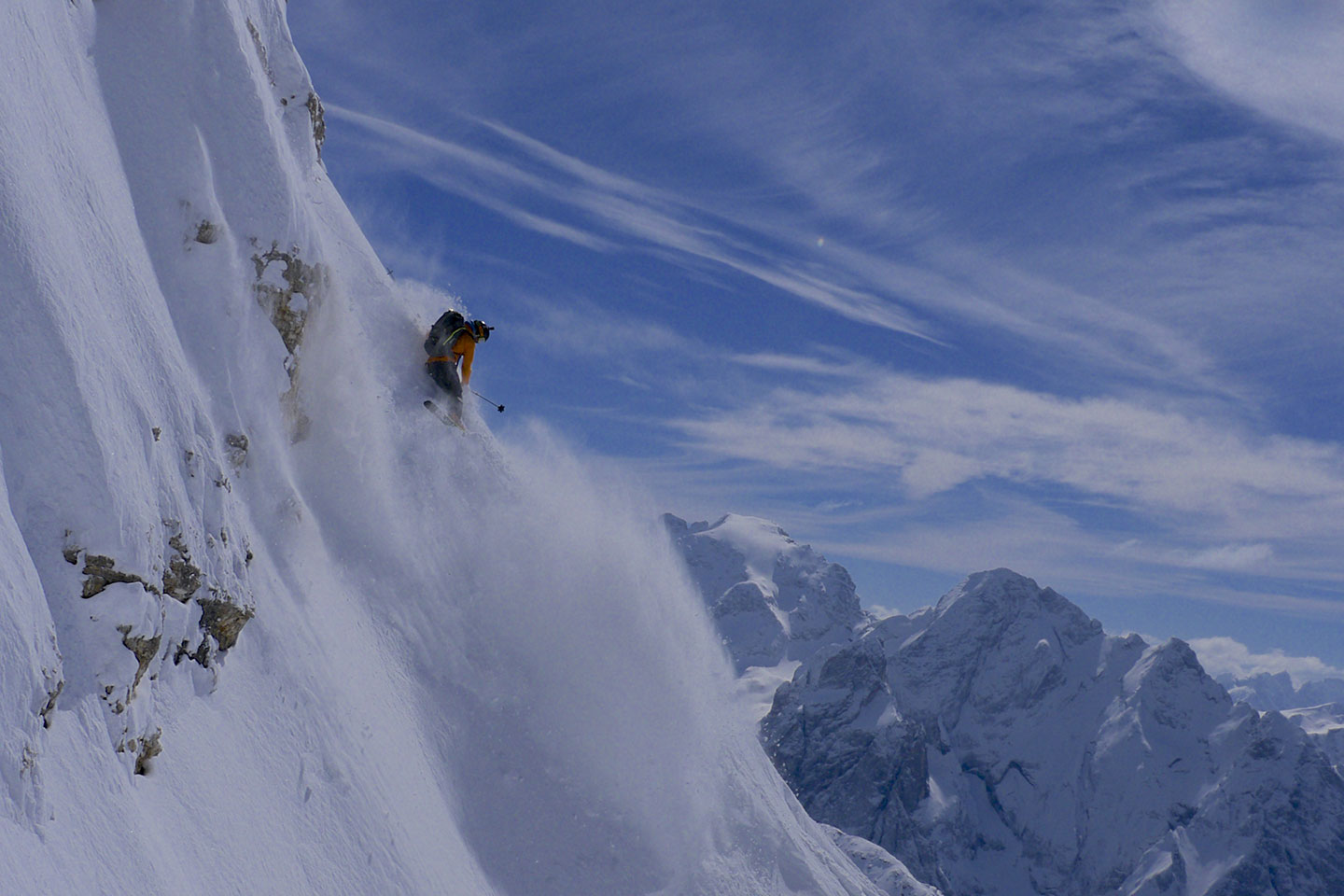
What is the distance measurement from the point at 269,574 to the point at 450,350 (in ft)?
33.4

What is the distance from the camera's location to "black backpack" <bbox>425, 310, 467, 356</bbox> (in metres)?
25.0

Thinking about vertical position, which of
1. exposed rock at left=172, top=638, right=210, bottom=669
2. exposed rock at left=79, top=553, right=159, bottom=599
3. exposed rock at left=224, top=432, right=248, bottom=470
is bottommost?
exposed rock at left=172, top=638, right=210, bottom=669

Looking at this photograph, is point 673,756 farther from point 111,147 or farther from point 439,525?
point 111,147

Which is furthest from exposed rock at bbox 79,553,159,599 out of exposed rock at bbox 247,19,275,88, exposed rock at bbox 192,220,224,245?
exposed rock at bbox 247,19,275,88

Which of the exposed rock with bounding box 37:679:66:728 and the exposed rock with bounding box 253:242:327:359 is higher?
the exposed rock with bounding box 253:242:327:359

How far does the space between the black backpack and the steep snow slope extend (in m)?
0.87

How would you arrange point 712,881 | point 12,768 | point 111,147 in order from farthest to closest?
1. point 712,881
2. point 111,147
3. point 12,768

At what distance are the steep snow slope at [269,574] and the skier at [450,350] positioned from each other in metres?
0.66

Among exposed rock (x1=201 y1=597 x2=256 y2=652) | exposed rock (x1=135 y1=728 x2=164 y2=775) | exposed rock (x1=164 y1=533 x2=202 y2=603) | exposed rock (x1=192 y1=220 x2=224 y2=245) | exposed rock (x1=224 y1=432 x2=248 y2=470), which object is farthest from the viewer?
exposed rock (x1=192 y1=220 x2=224 y2=245)

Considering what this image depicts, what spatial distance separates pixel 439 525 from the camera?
74.6ft

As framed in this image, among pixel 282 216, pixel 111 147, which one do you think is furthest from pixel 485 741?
pixel 111 147

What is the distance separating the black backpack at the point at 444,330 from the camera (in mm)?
25000

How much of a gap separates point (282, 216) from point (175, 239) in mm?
2635

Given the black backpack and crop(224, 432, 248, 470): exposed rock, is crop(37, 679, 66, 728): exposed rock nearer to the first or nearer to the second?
crop(224, 432, 248, 470): exposed rock
